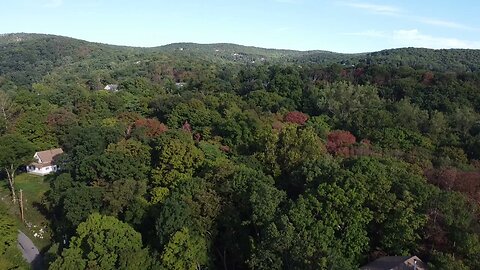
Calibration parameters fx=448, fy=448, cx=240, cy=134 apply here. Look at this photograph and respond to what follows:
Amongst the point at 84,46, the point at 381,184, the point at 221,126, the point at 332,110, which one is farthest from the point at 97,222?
the point at 84,46

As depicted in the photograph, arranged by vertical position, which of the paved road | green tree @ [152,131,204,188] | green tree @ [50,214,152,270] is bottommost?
the paved road

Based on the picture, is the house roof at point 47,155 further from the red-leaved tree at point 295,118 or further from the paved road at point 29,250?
the red-leaved tree at point 295,118

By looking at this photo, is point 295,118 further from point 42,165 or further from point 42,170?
point 42,170

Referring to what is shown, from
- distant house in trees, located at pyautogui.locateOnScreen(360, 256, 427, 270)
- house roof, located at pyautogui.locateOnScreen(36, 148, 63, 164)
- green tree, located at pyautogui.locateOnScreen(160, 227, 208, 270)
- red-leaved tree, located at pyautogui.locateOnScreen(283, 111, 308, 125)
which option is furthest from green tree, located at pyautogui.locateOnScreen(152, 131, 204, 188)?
house roof, located at pyautogui.locateOnScreen(36, 148, 63, 164)

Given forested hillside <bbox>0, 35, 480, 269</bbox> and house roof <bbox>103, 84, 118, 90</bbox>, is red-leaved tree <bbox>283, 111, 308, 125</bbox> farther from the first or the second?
house roof <bbox>103, 84, 118, 90</bbox>

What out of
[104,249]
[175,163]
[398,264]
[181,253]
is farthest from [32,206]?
[398,264]

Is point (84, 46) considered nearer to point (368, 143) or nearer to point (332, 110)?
point (332, 110)

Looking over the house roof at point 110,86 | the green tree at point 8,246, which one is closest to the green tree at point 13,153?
the green tree at point 8,246
